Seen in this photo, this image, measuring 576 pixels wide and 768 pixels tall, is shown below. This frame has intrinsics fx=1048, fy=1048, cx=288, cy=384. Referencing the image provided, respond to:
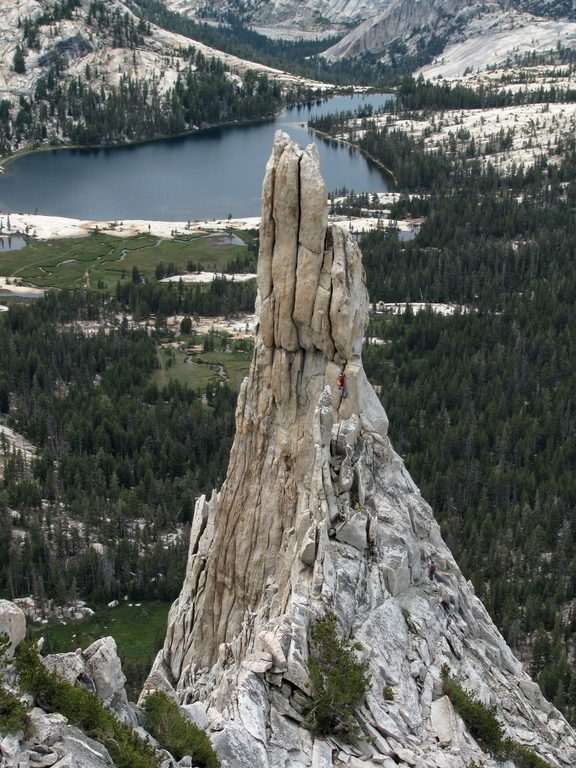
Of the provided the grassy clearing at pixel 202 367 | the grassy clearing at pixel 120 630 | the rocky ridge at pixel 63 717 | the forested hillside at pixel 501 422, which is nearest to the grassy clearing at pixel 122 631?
the grassy clearing at pixel 120 630

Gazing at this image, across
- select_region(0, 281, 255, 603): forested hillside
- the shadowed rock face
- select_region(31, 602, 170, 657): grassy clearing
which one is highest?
the shadowed rock face

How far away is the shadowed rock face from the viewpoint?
111ft

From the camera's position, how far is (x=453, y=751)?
31016mm

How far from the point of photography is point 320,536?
34.9 meters

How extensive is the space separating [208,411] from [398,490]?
9255cm

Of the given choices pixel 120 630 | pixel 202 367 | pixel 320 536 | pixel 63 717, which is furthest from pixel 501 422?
pixel 63 717

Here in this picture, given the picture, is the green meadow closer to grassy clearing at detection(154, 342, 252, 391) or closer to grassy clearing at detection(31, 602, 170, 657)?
grassy clearing at detection(154, 342, 252, 391)

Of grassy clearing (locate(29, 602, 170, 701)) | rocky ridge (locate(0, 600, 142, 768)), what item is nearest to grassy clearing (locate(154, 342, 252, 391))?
grassy clearing (locate(29, 602, 170, 701))

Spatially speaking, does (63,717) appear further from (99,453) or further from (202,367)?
(202,367)

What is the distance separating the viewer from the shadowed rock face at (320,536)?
111ft

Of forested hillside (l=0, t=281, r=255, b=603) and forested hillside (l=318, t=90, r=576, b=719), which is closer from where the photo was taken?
forested hillside (l=318, t=90, r=576, b=719)

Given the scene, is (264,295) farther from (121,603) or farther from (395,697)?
(121,603)

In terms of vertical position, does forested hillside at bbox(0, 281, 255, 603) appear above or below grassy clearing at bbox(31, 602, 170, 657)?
above

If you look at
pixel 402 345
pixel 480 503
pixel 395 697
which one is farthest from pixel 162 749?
pixel 402 345
